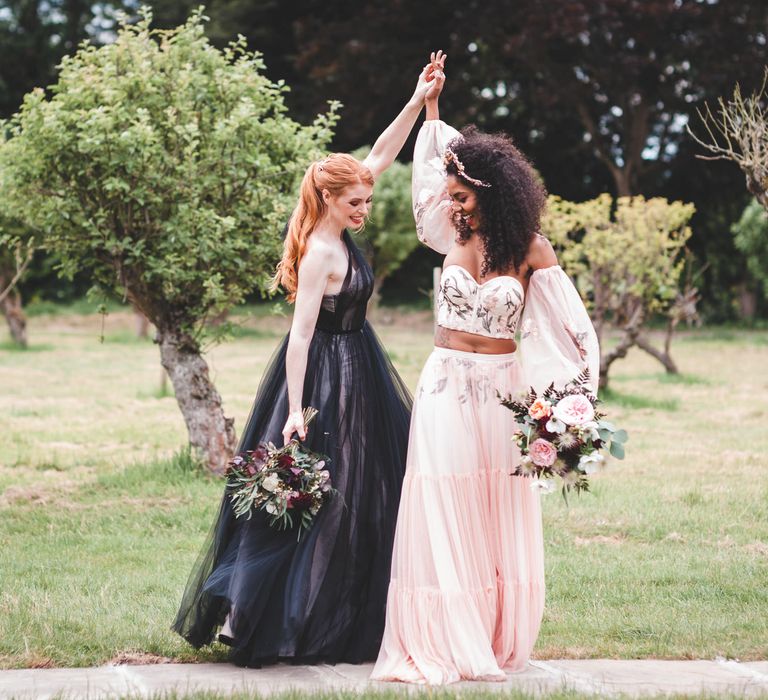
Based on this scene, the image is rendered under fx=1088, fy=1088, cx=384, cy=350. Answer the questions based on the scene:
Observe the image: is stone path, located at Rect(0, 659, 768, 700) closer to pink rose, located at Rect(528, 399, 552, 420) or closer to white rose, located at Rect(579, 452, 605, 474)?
white rose, located at Rect(579, 452, 605, 474)

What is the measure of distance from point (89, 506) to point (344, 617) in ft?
14.7

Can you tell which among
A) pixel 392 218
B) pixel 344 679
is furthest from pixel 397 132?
pixel 392 218

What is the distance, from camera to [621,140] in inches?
1187

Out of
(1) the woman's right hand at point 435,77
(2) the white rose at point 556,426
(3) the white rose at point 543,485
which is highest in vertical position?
(1) the woman's right hand at point 435,77

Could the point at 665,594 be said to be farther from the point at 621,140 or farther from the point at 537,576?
the point at 621,140

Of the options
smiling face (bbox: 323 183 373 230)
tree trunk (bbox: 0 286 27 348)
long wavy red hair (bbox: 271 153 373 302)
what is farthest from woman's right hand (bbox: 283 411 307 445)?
tree trunk (bbox: 0 286 27 348)

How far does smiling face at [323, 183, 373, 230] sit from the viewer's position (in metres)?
4.70

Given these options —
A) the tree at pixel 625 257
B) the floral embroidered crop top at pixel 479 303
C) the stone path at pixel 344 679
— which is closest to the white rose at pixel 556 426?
the floral embroidered crop top at pixel 479 303

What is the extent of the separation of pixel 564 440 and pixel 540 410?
15 centimetres

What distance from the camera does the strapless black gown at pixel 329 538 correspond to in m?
4.57

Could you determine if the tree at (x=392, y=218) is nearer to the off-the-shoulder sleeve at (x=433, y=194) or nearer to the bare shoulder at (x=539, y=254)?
the off-the-shoulder sleeve at (x=433, y=194)

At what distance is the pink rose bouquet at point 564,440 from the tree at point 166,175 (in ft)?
15.4

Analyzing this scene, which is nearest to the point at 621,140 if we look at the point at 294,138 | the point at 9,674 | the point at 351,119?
the point at 351,119

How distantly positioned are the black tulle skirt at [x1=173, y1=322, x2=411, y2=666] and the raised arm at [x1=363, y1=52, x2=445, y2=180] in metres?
0.82
